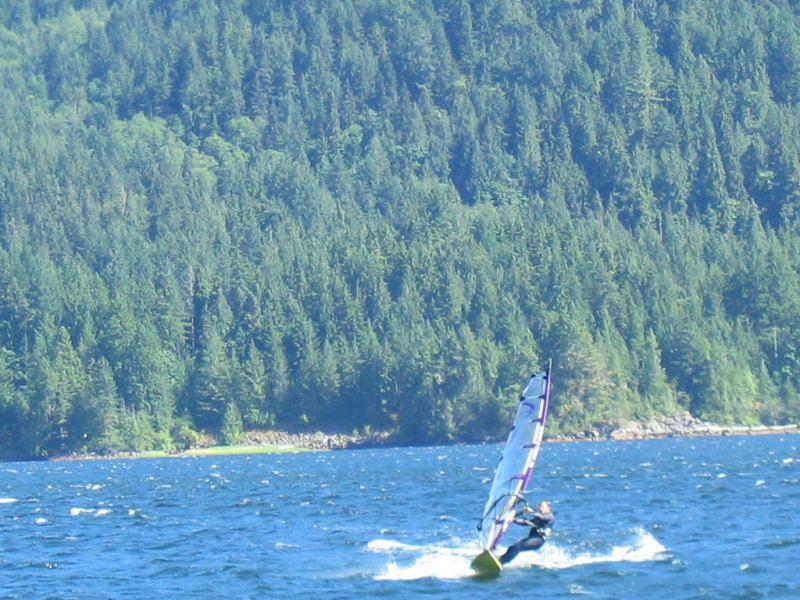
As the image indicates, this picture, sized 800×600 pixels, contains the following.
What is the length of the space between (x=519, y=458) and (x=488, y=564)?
2.71m

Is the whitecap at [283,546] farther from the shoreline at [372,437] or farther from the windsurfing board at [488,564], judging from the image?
the shoreline at [372,437]

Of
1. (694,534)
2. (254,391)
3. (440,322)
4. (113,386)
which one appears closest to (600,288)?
(440,322)

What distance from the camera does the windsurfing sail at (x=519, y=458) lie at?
43062mm

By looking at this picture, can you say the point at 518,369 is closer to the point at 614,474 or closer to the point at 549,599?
the point at 614,474

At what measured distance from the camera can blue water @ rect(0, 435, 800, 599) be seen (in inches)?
1704

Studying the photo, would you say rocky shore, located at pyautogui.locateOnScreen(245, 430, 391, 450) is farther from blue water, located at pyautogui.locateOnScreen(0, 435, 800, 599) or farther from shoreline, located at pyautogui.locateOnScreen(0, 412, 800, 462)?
blue water, located at pyautogui.locateOnScreen(0, 435, 800, 599)

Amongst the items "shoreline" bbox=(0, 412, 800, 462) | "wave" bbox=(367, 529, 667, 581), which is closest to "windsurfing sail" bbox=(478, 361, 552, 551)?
"wave" bbox=(367, 529, 667, 581)

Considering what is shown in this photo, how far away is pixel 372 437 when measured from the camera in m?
143

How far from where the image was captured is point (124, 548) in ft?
174

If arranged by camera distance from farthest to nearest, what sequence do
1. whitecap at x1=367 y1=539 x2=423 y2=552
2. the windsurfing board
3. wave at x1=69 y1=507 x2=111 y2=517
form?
1. wave at x1=69 y1=507 x2=111 y2=517
2. whitecap at x1=367 y1=539 x2=423 y2=552
3. the windsurfing board

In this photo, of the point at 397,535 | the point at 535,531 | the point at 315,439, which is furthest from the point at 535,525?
the point at 315,439

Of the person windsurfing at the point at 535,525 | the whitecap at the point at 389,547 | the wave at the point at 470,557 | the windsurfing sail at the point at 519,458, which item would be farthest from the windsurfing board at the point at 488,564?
the whitecap at the point at 389,547

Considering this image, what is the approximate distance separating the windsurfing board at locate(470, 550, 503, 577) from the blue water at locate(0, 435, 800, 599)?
16.7 inches

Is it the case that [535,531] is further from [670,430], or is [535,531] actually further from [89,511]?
[670,430]
